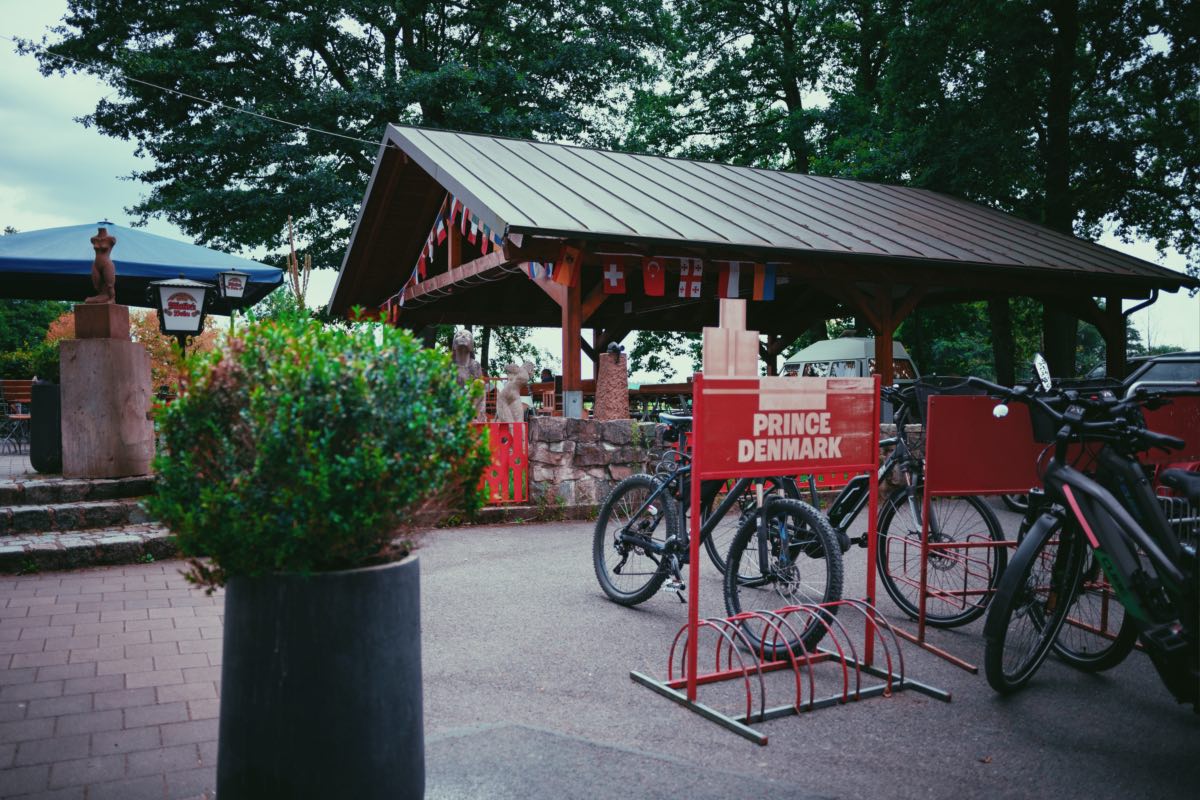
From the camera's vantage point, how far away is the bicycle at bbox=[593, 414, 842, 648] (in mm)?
4332

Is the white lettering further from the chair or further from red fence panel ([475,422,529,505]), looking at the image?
the chair

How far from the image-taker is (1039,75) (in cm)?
1864

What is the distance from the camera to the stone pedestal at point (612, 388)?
9.65m

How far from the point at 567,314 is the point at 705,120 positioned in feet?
61.6

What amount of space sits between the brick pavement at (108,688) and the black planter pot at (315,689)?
27.1 inches

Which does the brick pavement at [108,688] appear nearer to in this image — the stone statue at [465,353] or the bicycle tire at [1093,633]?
the bicycle tire at [1093,633]

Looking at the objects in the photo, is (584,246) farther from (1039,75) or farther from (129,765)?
(1039,75)

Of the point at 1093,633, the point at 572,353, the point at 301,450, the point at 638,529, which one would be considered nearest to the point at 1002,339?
the point at 572,353

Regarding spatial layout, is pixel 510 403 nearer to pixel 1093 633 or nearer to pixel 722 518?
pixel 722 518

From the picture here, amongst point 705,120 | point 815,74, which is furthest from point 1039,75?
point 705,120

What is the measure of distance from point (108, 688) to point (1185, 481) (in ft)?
14.9

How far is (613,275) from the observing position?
10.5m

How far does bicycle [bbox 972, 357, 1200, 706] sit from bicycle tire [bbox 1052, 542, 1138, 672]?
0.14 feet

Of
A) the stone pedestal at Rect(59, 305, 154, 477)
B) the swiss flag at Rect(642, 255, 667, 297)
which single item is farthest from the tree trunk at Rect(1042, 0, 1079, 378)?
the stone pedestal at Rect(59, 305, 154, 477)
